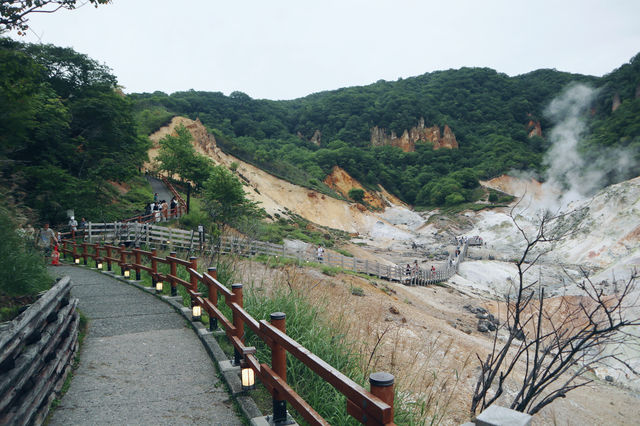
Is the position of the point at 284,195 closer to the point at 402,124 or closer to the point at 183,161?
the point at 183,161

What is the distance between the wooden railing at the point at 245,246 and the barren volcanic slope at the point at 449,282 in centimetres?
116

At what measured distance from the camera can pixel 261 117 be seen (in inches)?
4707

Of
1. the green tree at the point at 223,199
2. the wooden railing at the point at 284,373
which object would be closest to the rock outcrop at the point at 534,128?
the green tree at the point at 223,199

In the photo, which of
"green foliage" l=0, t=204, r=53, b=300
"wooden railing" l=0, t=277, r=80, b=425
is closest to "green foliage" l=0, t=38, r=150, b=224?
"green foliage" l=0, t=204, r=53, b=300

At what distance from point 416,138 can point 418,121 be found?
6.98 m

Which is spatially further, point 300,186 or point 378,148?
point 378,148

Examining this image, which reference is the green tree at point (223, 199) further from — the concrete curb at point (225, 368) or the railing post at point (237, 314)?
the railing post at point (237, 314)

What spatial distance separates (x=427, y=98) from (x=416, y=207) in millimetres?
65387

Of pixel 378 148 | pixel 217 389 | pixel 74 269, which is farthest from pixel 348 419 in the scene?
pixel 378 148

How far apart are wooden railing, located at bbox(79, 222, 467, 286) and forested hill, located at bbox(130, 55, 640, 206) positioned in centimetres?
3615

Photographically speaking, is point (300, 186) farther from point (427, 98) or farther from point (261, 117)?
point (427, 98)

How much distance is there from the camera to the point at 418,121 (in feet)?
417

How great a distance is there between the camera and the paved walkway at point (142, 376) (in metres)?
3.56

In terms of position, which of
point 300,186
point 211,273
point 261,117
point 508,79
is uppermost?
point 508,79
